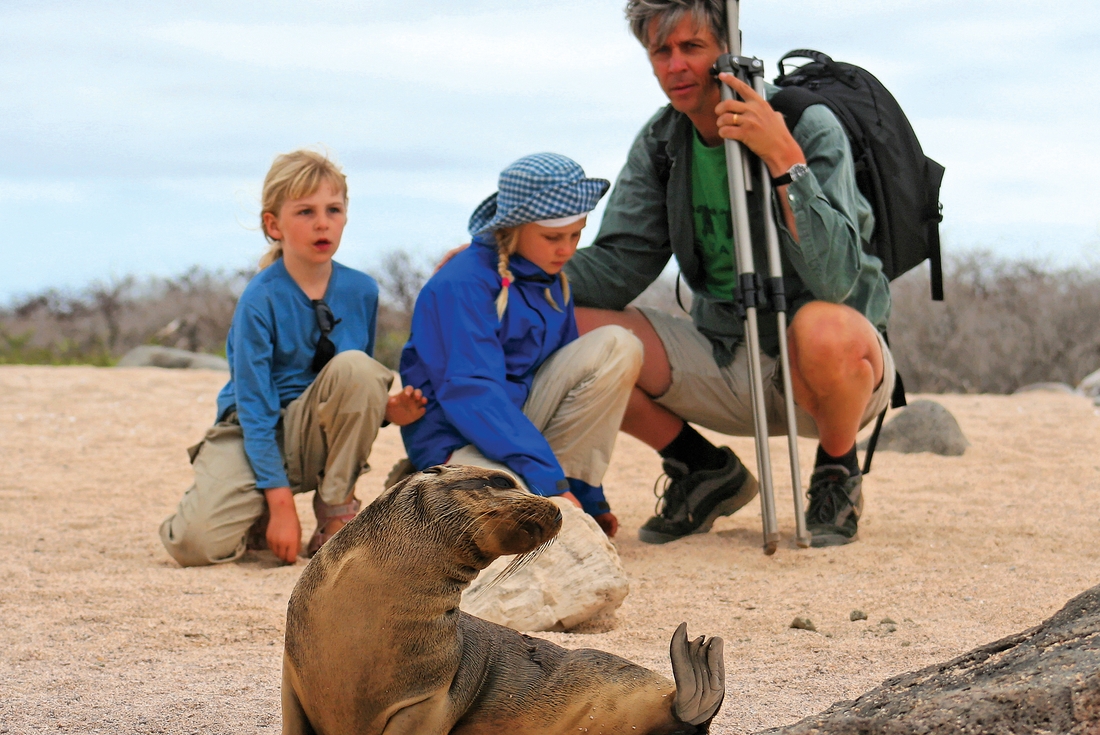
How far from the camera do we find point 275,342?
171 inches

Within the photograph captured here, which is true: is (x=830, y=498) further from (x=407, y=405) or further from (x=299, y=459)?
(x=299, y=459)

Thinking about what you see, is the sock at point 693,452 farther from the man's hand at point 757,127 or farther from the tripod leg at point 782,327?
the man's hand at point 757,127

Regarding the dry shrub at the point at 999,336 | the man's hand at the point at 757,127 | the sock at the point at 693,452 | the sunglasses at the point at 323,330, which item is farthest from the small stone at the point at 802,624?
the dry shrub at the point at 999,336

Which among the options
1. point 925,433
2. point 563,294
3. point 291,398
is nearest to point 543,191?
point 563,294

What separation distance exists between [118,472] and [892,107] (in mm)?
4575

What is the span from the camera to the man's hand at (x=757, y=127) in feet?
13.5

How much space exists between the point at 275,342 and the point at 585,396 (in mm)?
1203

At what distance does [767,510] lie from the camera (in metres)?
4.12

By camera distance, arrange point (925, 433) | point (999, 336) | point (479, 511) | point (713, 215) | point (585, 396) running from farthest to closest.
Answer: point (999, 336) → point (925, 433) → point (713, 215) → point (585, 396) → point (479, 511)

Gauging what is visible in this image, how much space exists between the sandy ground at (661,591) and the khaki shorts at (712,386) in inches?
18.8

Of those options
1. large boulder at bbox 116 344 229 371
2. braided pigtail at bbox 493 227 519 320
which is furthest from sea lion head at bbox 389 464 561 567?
large boulder at bbox 116 344 229 371

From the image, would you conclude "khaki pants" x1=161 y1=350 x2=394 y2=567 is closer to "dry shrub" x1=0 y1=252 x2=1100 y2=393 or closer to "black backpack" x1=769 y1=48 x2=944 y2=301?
"black backpack" x1=769 y1=48 x2=944 y2=301

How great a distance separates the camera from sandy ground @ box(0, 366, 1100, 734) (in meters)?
2.71

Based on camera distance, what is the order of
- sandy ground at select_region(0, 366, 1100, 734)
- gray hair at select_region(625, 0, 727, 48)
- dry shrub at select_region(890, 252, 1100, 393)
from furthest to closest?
dry shrub at select_region(890, 252, 1100, 393) → gray hair at select_region(625, 0, 727, 48) → sandy ground at select_region(0, 366, 1100, 734)
